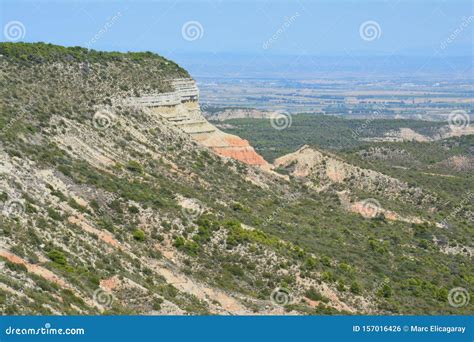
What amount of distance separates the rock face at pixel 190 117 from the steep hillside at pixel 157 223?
156 mm

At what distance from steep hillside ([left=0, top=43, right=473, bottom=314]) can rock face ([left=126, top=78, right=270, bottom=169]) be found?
0.51ft

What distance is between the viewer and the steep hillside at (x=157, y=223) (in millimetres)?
34406

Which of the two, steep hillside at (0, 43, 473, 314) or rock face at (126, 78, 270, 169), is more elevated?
rock face at (126, 78, 270, 169)

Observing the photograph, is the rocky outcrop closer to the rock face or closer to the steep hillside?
the rock face

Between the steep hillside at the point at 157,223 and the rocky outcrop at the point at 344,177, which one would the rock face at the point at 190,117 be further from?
the rocky outcrop at the point at 344,177

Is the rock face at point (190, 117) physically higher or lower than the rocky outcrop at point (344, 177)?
Answer: higher

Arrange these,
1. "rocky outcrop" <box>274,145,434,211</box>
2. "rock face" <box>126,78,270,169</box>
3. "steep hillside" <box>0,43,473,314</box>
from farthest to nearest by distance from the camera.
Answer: "rocky outcrop" <box>274,145,434,211</box> < "rock face" <box>126,78,270,169</box> < "steep hillside" <box>0,43,473,314</box>

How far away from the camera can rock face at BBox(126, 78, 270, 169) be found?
63344mm

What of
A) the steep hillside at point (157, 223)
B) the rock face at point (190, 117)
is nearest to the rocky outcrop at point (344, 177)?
the rock face at point (190, 117)

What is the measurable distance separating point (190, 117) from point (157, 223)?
1035 inches

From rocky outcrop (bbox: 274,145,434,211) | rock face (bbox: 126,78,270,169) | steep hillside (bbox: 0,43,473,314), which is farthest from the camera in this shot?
rocky outcrop (bbox: 274,145,434,211)

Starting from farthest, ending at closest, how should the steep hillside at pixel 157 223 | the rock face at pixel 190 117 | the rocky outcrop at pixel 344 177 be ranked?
the rocky outcrop at pixel 344 177, the rock face at pixel 190 117, the steep hillside at pixel 157 223

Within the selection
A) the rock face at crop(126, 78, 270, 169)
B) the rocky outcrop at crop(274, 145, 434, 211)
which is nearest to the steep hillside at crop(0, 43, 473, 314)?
the rock face at crop(126, 78, 270, 169)

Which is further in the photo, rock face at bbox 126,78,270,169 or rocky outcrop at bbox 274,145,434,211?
rocky outcrop at bbox 274,145,434,211
